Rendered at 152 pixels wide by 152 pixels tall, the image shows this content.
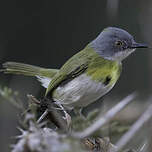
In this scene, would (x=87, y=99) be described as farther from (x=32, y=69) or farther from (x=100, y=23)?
(x=100, y=23)

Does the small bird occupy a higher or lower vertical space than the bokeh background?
higher

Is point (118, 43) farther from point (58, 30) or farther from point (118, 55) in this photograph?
point (58, 30)

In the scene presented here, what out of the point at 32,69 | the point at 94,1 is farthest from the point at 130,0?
the point at 32,69

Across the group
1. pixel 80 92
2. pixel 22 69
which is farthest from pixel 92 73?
pixel 22 69

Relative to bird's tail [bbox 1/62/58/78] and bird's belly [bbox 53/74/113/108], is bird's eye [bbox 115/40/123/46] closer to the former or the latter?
bird's belly [bbox 53/74/113/108]

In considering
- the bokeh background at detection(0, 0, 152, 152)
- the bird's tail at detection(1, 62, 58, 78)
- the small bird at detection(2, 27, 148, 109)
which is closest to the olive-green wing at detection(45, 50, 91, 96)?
the small bird at detection(2, 27, 148, 109)

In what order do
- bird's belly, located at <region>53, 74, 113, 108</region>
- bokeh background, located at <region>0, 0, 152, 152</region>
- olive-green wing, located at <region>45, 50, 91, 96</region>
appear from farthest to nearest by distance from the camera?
bokeh background, located at <region>0, 0, 152, 152</region>
olive-green wing, located at <region>45, 50, 91, 96</region>
bird's belly, located at <region>53, 74, 113, 108</region>
